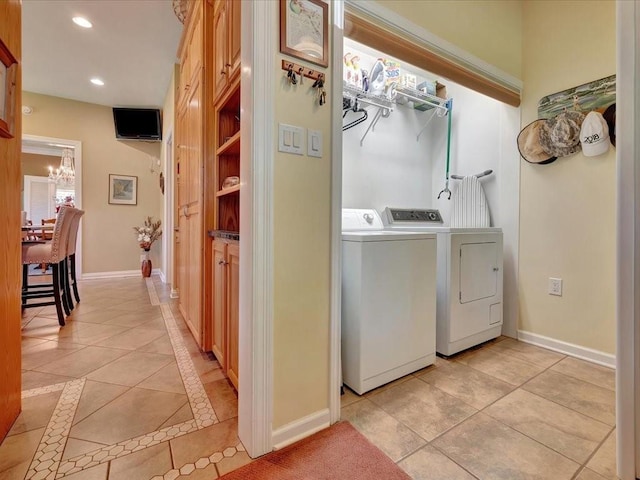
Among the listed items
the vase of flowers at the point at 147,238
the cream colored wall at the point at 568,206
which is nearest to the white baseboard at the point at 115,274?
the vase of flowers at the point at 147,238

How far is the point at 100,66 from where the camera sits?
11.9 feet

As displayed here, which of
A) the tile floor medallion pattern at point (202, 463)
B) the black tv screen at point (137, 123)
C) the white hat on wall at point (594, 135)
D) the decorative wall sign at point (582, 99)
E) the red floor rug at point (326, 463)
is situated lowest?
the tile floor medallion pattern at point (202, 463)

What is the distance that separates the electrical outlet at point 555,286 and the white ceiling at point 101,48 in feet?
12.7

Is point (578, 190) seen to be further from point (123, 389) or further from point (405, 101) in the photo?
point (123, 389)

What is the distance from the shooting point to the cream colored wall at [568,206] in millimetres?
1912

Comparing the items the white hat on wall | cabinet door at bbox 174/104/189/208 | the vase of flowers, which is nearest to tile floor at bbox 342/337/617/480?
the white hat on wall

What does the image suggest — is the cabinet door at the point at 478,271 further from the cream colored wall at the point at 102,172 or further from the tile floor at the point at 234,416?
the cream colored wall at the point at 102,172

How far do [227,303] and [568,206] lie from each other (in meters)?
2.37

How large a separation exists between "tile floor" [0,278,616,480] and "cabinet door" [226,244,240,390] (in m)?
0.15

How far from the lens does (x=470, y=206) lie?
2.54 meters

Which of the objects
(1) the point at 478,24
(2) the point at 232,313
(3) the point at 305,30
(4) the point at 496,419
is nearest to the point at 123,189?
(2) the point at 232,313

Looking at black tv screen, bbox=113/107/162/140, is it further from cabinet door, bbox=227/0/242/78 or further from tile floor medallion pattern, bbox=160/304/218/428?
Result: cabinet door, bbox=227/0/242/78

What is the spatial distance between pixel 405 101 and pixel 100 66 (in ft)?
12.2

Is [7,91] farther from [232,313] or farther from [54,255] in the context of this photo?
[54,255]
